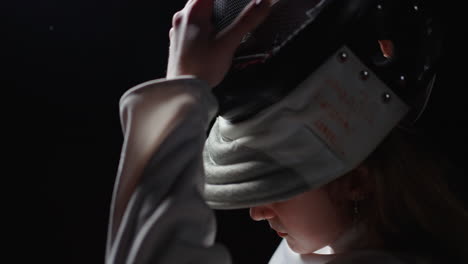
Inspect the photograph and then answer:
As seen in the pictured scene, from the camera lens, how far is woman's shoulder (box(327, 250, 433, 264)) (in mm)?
720

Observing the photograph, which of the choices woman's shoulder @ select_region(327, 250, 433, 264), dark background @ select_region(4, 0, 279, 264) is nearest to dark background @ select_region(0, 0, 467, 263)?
dark background @ select_region(4, 0, 279, 264)

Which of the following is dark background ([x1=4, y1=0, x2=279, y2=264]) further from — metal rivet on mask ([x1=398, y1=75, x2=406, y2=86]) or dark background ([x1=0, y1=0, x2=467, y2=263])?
metal rivet on mask ([x1=398, y1=75, x2=406, y2=86])

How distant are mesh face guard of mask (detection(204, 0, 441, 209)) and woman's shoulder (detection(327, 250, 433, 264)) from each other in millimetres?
128

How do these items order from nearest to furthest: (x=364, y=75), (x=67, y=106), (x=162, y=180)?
(x=162, y=180)
(x=364, y=75)
(x=67, y=106)

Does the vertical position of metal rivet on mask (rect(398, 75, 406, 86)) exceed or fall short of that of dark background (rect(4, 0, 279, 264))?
it exceeds it

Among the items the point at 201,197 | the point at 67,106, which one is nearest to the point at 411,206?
the point at 201,197

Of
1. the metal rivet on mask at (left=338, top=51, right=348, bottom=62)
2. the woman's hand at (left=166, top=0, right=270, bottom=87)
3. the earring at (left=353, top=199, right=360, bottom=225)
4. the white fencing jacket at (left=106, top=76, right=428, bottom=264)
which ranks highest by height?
the woman's hand at (left=166, top=0, right=270, bottom=87)

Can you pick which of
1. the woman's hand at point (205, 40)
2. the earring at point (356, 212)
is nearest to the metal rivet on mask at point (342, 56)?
the woman's hand at point (205, 40)

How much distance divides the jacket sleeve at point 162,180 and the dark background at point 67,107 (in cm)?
58

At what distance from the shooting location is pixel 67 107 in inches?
44.9

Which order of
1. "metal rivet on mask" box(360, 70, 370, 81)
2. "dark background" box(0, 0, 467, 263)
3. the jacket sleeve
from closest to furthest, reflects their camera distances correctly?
the jacket sleeve, "metal rivet on mask" box(360, 70, 370, 81), "dark background" box(0, 0, 467, 263)

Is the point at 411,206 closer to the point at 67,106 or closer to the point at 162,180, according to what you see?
the point at 162,180

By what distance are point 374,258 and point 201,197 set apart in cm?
28

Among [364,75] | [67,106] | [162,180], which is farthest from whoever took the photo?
[67,106]
